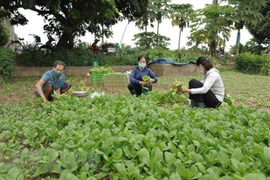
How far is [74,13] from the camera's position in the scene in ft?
32.0

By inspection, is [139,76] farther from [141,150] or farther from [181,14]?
[181,14]

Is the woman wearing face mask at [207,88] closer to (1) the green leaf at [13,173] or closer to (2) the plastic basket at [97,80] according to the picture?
(1) the green leaf at [13,173]

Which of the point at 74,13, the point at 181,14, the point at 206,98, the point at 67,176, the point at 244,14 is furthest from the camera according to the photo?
the point at 181,14

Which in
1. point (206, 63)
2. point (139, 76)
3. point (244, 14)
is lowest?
point (139, 76)

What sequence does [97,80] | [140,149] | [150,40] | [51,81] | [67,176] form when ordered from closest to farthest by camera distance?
[67,176] → [140,149] → [51,81] → [97,80] → [150,40]

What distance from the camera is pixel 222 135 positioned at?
2225 mm

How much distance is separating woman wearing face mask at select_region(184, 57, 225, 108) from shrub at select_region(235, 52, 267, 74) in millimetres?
11379

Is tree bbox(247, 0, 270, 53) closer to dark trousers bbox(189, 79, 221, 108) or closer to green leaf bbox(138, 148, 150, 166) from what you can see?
dark trousers bbox(189, 79, 221, 108)

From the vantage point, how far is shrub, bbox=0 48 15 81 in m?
8.68

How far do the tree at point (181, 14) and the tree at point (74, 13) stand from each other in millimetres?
6793

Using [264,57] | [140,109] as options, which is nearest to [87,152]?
[140,109]

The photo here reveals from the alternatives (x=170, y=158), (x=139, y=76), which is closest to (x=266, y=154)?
(x=170, y=158)

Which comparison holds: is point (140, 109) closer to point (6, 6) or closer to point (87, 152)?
point (87, 152)

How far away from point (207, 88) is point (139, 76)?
1864 mm
